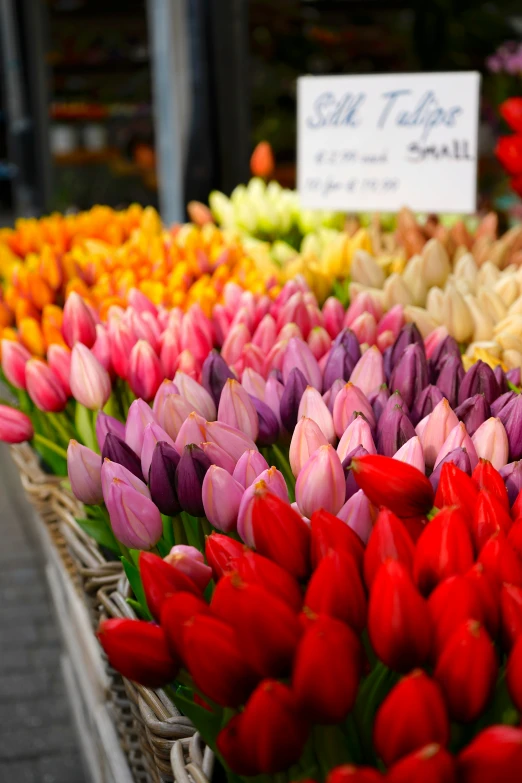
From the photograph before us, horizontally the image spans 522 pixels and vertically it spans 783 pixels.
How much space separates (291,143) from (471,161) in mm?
2512

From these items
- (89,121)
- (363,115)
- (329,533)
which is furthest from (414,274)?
(89,121)

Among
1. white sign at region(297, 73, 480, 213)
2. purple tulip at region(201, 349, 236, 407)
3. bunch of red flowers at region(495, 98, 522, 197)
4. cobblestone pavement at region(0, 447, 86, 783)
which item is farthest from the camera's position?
cobblestone pavement at region(0, 447, 86, 783)

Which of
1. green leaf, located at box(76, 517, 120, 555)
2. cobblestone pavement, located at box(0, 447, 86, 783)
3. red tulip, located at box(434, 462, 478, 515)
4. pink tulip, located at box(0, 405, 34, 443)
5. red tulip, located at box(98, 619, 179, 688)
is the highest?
red tulip, located at box(434, 462, 478, 515)

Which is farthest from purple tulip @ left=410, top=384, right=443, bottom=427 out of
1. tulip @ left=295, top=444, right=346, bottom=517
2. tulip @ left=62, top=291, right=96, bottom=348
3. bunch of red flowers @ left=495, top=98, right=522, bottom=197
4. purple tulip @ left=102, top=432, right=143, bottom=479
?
bunch of red flowers @ left=495, top=98, right=522, bottom=197

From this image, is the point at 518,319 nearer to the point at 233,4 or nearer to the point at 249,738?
the point at 249,738

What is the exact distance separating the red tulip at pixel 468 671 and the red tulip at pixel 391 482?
0.15 meters

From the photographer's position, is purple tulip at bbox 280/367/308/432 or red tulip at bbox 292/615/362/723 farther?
purple tulip at bbox 280/367/308/432

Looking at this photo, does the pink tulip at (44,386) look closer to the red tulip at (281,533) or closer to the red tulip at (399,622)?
the red tulip at (281,533)

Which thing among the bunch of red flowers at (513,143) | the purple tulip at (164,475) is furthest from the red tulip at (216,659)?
the bunch of red flowers at (513,143)

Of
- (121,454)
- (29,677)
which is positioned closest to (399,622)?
(121,454)

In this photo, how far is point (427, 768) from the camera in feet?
1.35

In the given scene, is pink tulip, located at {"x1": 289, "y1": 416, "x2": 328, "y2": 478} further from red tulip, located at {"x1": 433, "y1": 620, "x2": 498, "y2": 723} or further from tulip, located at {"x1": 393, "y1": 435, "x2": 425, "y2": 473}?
red tulip, located at {"x1": 433, "y1": 620, "x2": 498, "y2": 723}

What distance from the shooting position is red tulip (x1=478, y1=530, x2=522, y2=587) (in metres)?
0.52

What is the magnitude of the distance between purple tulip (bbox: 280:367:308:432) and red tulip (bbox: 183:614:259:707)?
335 millimetres
